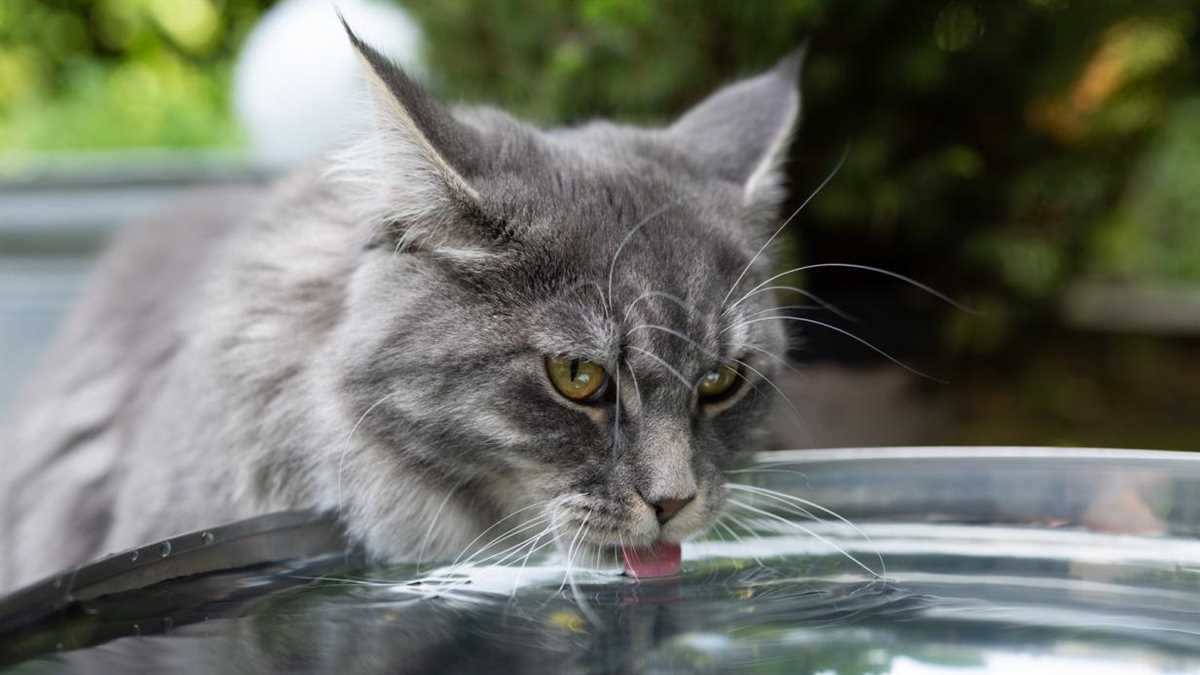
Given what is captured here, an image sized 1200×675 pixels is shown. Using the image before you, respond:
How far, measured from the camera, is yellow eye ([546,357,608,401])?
1576 mm

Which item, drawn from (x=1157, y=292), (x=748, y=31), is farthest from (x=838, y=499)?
(x=1157, y=292)

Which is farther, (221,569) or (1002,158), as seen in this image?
(1002,158)

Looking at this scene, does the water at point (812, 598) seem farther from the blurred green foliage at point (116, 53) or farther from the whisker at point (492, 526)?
the blurred green foliage at point (116, 53)

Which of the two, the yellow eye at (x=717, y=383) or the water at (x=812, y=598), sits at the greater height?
the yellow eye at (x=717, y=383)

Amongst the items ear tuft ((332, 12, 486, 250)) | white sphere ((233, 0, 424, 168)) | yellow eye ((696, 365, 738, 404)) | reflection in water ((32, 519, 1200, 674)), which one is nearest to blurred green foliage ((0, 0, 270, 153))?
white sphere ((233, 0, 424, 168))

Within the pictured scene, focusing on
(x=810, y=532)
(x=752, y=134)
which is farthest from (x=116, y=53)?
(x=810, y=532)

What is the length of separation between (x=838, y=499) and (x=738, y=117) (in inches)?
30.1

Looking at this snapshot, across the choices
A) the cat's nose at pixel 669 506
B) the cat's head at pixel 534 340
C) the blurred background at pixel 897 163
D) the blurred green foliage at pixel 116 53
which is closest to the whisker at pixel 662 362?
the cat's head at pixel 534 340

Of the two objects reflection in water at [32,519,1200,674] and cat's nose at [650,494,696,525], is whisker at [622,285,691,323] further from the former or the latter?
reflection in water at [32,519,1200,674]

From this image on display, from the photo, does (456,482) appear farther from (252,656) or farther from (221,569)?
(252,656)

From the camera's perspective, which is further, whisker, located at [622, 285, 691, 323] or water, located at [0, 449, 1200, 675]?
whisker, located at [622, 285, 691, 323]

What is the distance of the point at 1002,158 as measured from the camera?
4035 millimetres

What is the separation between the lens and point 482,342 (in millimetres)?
1594

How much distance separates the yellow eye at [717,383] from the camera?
5.48ft
